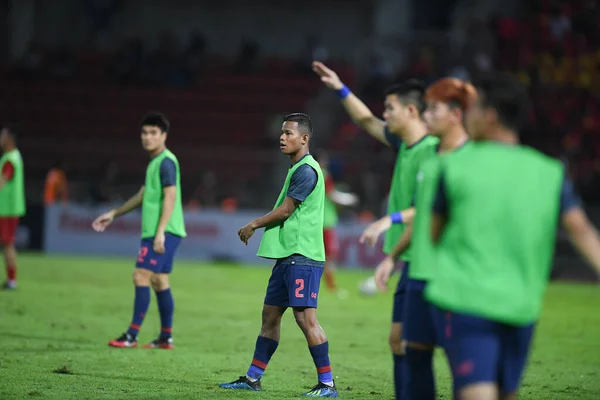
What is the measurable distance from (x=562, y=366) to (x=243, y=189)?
15764mm

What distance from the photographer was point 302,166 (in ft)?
28.2

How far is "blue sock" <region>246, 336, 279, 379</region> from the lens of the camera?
28.5ft

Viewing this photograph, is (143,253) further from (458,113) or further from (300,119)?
(458,113)

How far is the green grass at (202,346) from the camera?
8.80 metres

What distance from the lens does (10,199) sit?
16906mm

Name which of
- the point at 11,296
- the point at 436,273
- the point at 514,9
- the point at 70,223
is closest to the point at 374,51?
the point at 514,9

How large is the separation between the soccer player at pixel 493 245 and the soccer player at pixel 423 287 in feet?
3.24

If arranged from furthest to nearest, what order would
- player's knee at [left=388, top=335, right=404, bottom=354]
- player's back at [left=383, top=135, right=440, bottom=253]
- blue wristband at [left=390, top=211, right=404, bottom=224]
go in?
player's back at [left=383, top=135, right=440, bottom=253], player's knee at [left=388, top=335, right=404, bottom=354], blue wristband at [left=390, top=211, right=404, bottom=224]

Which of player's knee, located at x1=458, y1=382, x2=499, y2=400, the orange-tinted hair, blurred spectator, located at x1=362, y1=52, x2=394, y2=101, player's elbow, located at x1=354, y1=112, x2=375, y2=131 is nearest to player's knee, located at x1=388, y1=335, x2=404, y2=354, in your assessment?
the orange-tinted hair

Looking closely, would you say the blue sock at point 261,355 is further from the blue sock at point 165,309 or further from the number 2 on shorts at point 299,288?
the blue sock at point 165,309

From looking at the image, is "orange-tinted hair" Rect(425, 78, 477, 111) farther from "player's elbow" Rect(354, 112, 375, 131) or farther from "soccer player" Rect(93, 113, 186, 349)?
"soccer player" Rect(93, 113, 186, 349)

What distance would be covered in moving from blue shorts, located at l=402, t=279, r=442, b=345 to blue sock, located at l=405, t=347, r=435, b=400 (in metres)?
0.08

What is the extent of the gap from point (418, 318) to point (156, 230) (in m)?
5.40

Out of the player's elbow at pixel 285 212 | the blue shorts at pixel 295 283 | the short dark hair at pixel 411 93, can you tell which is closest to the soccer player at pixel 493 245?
the short dark hair at pixel 411 93
